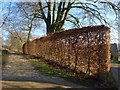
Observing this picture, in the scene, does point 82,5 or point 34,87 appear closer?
point 34,87

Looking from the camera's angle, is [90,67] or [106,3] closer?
[90,67]

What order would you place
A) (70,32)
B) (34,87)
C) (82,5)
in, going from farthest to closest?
(82,5), (70,32), (34,87)

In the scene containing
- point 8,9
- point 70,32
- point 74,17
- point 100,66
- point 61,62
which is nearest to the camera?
point 100,66

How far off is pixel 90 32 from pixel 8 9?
43.6 feet

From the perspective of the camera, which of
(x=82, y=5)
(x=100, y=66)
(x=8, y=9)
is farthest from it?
(x=82, y=5)

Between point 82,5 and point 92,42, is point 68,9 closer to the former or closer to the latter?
point 82,5

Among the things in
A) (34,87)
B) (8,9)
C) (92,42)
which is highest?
(8,9)

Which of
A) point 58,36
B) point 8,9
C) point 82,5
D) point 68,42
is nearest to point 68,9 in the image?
point 82,5

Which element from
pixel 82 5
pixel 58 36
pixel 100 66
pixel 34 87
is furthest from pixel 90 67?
pixel 82 5

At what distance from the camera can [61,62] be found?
14328 mm

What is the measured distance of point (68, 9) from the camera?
2525cm

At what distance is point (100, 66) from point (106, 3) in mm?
13912

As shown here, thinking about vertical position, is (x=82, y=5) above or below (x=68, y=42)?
above

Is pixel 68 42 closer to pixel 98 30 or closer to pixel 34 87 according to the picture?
pixel 98 30
